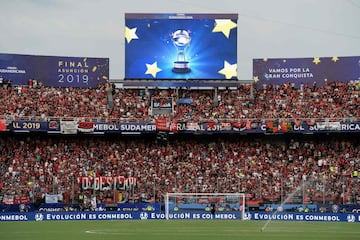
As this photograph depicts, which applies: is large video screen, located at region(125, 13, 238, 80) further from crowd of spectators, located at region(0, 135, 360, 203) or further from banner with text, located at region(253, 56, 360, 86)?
crowd of spectators, located at region(0, 135, 360, 203)

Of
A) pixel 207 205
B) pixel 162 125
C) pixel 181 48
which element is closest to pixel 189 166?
pixel 162 125

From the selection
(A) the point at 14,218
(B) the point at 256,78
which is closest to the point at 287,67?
(B) the point at 256,78

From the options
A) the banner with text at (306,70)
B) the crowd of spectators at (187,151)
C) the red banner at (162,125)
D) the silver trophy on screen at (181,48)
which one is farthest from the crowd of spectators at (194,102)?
the red banner at (162,125)

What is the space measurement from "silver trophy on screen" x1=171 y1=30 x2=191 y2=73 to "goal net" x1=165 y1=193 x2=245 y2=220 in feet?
43.2

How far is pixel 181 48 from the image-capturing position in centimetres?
5934

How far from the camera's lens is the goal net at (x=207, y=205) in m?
48.8

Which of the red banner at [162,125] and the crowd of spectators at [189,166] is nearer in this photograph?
the crowd of spectators at [189,166]

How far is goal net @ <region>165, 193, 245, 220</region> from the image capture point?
4875 centimetres

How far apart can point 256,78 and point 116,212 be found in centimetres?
2051

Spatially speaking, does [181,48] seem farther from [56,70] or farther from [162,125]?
[56,70]

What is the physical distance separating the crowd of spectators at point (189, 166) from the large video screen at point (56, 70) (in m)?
6.09

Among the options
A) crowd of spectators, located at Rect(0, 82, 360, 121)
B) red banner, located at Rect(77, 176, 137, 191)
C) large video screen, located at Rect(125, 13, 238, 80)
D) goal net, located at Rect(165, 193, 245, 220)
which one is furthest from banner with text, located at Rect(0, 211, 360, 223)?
large video screen, located at Rect(125, 13, 238, 80)

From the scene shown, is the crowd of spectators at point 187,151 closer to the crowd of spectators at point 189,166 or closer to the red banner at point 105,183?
the crowd of spectators at point 189,166

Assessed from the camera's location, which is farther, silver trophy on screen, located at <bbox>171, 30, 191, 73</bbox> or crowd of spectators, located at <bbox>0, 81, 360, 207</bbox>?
silver trophy on screen, located at <bbox>171, 30, 191, 73</bbox>
